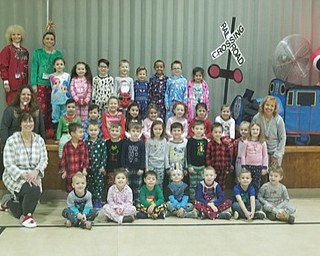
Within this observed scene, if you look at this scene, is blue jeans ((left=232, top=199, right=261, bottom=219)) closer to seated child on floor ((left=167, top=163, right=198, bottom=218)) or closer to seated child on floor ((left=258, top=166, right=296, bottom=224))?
seated child on floor ((left=258, top=166, right=296, bottom=224))

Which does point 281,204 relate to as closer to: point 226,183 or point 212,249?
point 226,183

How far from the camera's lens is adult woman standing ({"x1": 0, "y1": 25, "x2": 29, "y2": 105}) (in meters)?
5.48

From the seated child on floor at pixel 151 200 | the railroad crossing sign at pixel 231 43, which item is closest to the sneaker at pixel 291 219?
the seated child on floor at pixel 151 200

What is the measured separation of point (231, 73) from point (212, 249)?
2.54 metres

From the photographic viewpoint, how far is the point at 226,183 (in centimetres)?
525

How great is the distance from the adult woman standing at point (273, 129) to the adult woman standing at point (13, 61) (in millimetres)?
2425

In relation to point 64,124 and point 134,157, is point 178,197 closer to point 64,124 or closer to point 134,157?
point 134,157

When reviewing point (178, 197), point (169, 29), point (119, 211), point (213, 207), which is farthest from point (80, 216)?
point (169, 29)

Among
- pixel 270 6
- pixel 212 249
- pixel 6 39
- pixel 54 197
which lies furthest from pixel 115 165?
pixel 270 6

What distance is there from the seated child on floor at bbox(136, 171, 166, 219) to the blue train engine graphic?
1.59 metres

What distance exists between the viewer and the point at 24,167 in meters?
4.49

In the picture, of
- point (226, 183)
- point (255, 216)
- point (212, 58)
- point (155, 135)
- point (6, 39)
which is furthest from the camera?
point (212, 58)

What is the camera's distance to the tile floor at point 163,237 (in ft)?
12.3

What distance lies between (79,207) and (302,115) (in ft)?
8.05
